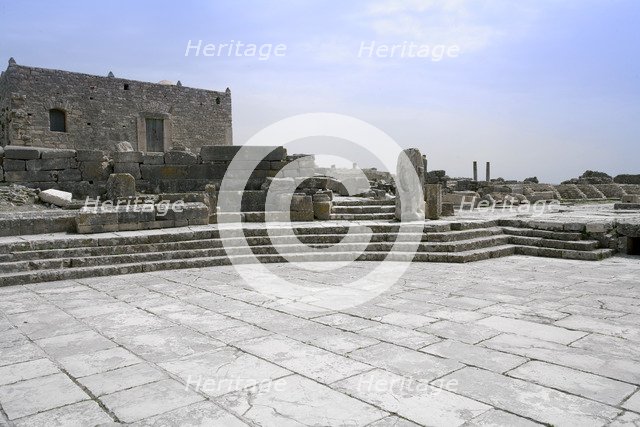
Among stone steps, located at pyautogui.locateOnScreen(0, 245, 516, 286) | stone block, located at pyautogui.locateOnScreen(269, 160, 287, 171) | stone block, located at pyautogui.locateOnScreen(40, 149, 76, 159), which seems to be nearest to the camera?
stone steps, located at pyautogui.locateOnScreen(0, 245, 516, 286)

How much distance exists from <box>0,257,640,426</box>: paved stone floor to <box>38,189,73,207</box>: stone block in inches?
198

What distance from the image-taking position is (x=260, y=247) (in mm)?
8539

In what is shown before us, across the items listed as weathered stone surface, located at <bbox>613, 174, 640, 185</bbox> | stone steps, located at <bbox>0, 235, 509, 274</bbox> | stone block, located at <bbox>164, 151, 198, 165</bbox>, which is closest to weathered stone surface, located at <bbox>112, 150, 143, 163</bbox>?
stone block, located at <bbox>164, 151, 198, 165</bbox>

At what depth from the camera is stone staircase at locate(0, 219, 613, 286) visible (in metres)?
7.10

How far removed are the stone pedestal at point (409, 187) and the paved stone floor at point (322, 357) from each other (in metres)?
3.76

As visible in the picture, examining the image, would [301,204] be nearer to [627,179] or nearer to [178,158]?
[178,158]

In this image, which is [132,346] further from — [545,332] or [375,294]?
[545,332]

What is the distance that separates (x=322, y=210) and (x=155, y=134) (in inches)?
600

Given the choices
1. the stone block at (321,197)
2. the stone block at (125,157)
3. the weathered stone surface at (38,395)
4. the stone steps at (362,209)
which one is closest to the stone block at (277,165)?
the stone steps at (362,209)

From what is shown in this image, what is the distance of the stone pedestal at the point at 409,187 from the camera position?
9945mm

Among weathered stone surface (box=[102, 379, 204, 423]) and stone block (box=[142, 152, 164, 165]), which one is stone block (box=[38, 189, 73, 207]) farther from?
weathered stone surface (box=[102, 379, 204, 423])

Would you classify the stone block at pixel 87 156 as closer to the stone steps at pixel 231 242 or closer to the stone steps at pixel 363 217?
the stone steps at pixel 231 242

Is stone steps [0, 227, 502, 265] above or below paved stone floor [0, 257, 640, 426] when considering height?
above

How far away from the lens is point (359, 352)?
3887 mm
